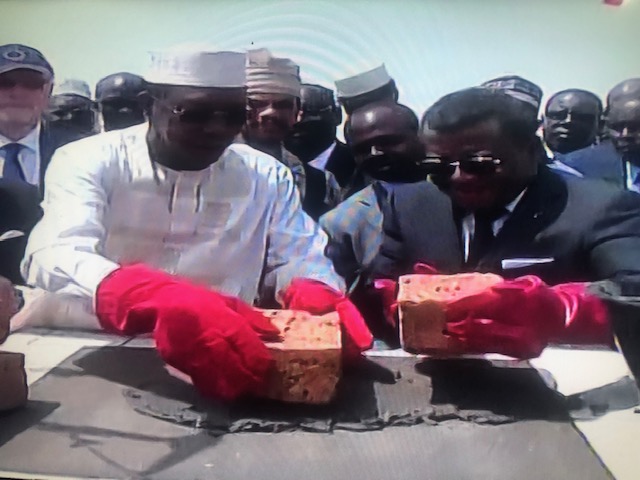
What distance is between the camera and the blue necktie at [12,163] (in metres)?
1.38

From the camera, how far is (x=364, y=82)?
4.18 ft

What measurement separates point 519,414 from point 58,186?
0.83 metres

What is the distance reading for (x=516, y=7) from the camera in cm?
127

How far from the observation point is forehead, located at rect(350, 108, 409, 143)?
49.4 inches

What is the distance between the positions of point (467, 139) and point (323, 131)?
226 millimetres

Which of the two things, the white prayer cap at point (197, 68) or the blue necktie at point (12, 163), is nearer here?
the white prayer cap at point (197, 68)

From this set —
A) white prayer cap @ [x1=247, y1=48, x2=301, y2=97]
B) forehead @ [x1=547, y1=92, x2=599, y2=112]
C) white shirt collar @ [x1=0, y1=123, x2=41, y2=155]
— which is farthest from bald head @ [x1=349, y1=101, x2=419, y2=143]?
white shirt collar @ [x1=0, y1=123, x2=41, y2=155]

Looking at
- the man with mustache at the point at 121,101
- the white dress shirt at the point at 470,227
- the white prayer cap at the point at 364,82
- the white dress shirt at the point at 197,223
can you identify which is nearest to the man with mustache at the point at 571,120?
the white dress shirt at the point at 470,227

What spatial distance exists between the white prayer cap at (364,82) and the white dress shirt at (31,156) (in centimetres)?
53

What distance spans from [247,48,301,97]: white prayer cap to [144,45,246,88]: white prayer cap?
2cm

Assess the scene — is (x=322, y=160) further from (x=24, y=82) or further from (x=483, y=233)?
(x=24, y=82)

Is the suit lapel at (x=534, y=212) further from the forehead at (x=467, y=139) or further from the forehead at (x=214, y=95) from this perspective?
the forehead at (x=214, y=95)

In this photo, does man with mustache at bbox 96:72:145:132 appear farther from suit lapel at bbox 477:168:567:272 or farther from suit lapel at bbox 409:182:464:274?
suit lapel at bbox 477:168:567:272

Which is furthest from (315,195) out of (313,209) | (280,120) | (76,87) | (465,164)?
(76,87)
